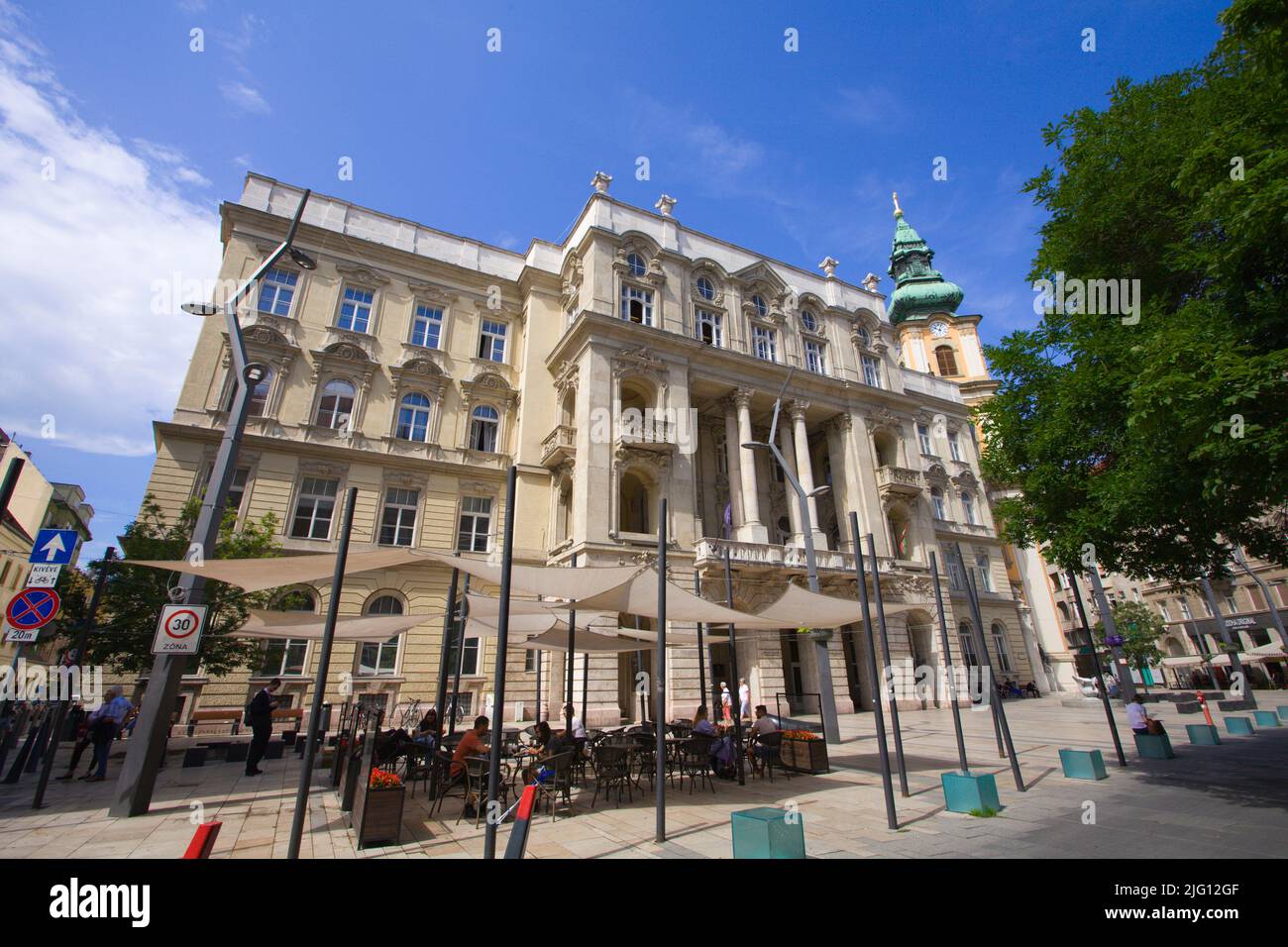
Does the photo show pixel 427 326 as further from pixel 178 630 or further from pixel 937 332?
pixel 937 332

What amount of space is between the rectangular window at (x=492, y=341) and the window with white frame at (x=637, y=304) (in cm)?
646

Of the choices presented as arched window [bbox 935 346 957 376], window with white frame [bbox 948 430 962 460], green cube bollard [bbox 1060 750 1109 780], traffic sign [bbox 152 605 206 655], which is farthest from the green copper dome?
traffic sign [bbox 152 605 206 655]

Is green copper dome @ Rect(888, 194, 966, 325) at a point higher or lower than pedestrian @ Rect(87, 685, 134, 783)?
higher

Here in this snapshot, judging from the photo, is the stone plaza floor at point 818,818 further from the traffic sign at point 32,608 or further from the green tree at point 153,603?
the green tree at point 153,603

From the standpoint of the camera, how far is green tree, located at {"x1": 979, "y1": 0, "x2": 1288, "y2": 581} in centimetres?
595

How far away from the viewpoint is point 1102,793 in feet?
27.5

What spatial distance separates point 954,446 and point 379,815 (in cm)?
4215

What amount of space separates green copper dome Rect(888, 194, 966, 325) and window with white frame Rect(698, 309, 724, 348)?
83.2 feet

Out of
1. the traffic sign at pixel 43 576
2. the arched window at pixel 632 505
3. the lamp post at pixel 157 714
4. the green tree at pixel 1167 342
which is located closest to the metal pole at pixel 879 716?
the green tree at pixel 1167 342

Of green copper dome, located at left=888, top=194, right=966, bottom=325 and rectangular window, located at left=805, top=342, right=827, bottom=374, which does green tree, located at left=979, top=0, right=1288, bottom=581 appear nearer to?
rectangular window, located at left=805, top=342, right=827, bottom=374

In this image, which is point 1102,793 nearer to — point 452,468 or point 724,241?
point 452,468

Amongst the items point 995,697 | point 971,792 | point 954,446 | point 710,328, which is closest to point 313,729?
point 971,792

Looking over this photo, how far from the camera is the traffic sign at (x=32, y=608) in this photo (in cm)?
762

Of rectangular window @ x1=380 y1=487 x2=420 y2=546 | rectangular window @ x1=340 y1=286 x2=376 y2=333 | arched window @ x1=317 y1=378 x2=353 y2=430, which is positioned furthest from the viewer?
rectangular window @ x1=340 y1=286 x2=376 y2=333
